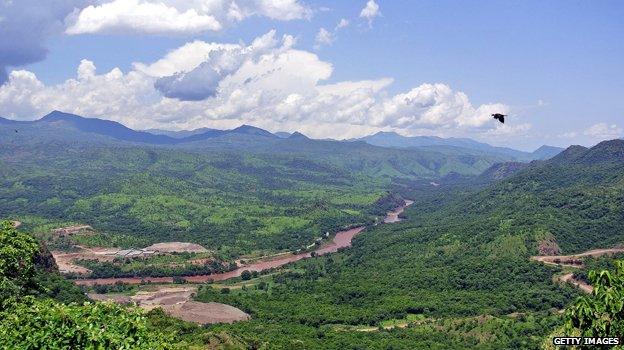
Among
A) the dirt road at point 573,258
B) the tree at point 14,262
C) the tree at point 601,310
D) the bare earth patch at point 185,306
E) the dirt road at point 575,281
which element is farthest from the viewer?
the dirt road at point 573,258

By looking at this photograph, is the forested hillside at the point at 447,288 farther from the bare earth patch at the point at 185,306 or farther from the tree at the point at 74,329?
the tree at the point at 74,329

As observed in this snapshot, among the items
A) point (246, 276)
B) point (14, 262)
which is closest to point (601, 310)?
point (14, 262)

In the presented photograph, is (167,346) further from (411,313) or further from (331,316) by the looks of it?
(411,313)

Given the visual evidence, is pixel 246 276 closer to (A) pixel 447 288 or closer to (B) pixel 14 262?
(A) pixel 447 288

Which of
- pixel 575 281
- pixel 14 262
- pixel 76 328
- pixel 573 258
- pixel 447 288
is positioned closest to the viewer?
pixel 76 328

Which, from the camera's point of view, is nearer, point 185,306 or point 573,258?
point 185,306

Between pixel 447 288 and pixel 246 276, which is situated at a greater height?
pixel 447 288

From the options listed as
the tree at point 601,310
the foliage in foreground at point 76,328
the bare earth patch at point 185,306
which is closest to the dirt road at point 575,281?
the bare earth patch at point 185,306

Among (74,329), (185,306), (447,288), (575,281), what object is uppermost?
(74,329)

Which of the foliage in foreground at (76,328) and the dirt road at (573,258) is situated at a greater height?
the foliage in foreground at (76,328)
